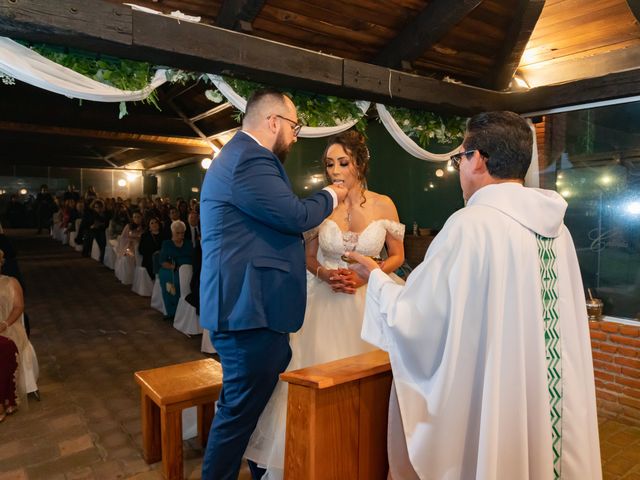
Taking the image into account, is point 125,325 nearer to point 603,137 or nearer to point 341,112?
point 341,112

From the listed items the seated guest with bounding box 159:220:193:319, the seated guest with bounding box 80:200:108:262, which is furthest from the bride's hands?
the seated guest with bounding box 80:200:108:262

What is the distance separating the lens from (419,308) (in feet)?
5.74

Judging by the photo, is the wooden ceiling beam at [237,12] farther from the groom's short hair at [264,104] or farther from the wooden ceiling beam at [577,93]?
the wooden ceiling beam at [577,93]

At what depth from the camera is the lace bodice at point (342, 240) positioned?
321cm

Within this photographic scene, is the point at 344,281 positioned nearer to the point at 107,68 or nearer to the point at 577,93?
the point at 107,68

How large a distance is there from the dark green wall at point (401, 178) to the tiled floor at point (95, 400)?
4679 millimetres

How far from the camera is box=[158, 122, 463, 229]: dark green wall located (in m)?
8.38

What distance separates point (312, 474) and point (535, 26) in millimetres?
4498

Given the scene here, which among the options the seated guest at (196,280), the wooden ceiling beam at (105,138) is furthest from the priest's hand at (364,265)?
the wooden ceiling beam at (105,138)

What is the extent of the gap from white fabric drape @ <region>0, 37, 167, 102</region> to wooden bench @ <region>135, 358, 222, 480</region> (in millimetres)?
1898

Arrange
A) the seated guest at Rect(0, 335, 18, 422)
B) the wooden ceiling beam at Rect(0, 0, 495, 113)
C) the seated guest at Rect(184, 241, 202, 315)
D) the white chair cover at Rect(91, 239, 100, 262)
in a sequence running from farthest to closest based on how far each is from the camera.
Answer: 1. the white chair cover at Rect(91, 239, 100, 262)
2. the seated guest at Rect(184, 241, 202, 315)
3. the seated guest at Rect(0, 335, 18, 422)
4. the wooden ceiling beam at Rect(0, 0, 495, 113)

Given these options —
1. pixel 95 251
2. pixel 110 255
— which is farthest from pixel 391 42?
pixel 95 251

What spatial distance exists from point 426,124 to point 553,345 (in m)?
3.54

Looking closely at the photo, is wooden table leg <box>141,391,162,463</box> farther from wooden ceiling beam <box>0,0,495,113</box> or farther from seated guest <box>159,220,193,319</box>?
seated guest <box>159,220,193,319</box>
